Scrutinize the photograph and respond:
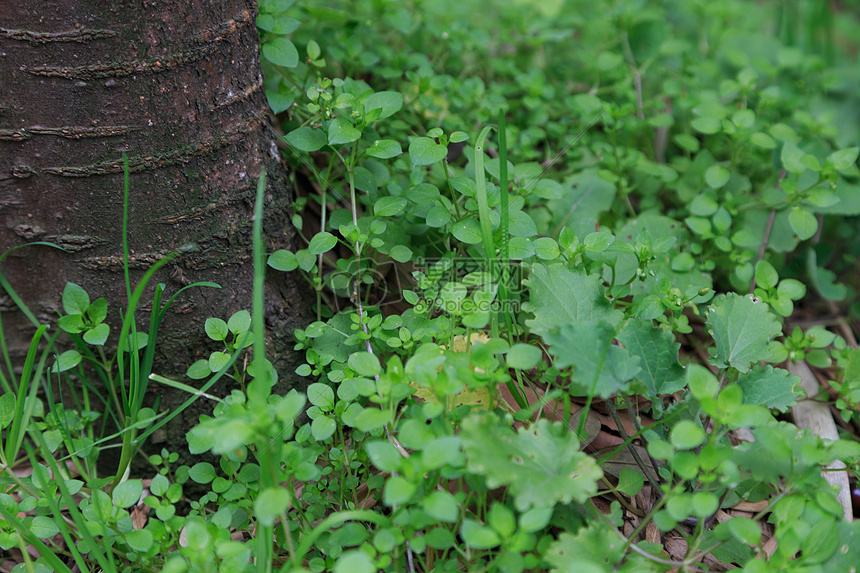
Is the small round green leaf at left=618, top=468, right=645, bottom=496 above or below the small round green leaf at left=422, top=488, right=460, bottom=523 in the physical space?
below

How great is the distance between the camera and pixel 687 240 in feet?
6.61

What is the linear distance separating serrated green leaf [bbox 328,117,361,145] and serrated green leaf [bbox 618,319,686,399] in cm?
84

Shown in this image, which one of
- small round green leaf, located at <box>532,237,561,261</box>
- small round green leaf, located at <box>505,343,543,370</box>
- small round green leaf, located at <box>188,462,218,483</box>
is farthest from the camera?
small round green leaf, located at <box>532,237,561,261</box>

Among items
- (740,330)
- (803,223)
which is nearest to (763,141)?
(803,223)

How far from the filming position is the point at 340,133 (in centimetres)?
157

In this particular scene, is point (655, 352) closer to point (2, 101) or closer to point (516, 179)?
point (516, 179)

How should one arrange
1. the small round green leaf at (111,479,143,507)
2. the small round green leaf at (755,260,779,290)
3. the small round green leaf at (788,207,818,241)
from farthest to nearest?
the small round green leaf at (788,207,818,241) → the small round green leaf at (755,260,779,290) → the small round green leaf at (111,479,143,507)

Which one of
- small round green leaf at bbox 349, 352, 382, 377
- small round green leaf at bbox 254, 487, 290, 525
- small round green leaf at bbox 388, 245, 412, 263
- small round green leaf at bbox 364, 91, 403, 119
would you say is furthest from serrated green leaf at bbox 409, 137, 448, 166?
small round green leaf at bbox 254, 487, 290, 525

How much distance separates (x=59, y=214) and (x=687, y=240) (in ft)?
6.17

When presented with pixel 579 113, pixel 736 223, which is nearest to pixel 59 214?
pixel 579 113

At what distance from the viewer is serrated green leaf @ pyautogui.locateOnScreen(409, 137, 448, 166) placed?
1540 mm

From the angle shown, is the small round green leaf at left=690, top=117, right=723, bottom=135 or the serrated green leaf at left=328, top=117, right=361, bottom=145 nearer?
the serrated green leaf at left=328, top=117, right=361, bottom=145

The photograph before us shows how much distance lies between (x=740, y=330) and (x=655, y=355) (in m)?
0.30

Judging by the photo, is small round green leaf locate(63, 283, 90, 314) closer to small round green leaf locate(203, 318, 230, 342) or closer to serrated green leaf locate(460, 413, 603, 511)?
small round green leaf locate(203, 318, 230, 342)
